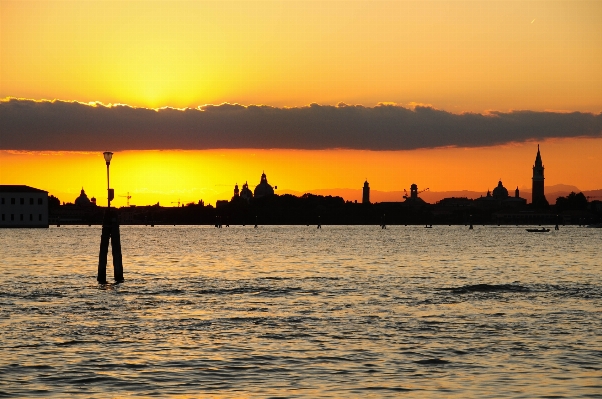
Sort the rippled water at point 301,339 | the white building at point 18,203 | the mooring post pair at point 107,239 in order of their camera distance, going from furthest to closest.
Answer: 1. the white building at point 18,203
2. the mooring post pair at point 107,239
3. the rippled water at point 301,339

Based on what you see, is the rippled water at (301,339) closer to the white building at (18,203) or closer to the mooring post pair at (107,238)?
the mooring post pair at (107,238)

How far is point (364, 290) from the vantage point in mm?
40344

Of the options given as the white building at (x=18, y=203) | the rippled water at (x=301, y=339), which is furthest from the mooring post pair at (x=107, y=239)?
the white building at (x=18, y=203)

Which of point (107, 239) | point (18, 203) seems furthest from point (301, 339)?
point (18, 203)

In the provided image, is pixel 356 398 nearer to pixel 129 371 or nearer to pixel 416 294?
pixel 129 371

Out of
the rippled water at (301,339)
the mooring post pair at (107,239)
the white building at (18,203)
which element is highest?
the white building at (18,203)

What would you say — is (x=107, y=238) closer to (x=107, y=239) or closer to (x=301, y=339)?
(x=107, y=239)

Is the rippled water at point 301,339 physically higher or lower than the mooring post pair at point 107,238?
lower

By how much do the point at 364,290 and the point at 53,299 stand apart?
39.6ft

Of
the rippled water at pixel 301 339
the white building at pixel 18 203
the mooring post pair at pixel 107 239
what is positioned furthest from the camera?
the white building at pixel 18 203

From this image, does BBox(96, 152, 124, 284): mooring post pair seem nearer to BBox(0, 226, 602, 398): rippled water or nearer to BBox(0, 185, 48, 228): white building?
BBox(0, 226, 602, 398): rippled water

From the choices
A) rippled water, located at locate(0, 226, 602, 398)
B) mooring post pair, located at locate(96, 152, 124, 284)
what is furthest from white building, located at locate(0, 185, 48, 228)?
mooring post pair, located at locate(96, 152, 124, 284)

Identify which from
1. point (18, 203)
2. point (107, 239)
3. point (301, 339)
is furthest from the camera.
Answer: point (18, 203)

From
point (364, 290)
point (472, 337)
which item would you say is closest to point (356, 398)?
point (472, 337)
